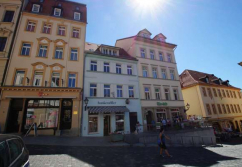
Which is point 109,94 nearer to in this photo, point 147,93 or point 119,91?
point 119,91

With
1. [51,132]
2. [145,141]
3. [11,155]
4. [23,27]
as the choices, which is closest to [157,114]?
[145,141]

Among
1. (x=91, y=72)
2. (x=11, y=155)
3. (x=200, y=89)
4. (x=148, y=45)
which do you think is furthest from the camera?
(x=200, y=89)

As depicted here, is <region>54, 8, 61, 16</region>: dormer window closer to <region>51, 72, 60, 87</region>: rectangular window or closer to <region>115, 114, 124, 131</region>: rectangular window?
<region>51, 72, 60, 87</region>: rectangular window

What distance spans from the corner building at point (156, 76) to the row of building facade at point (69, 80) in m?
0.17

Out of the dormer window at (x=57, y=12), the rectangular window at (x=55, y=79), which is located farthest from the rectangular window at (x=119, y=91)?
the dormer window at (x=57, y=12)

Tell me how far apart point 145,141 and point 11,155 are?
11.3 m

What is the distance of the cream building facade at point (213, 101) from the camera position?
26094 mm

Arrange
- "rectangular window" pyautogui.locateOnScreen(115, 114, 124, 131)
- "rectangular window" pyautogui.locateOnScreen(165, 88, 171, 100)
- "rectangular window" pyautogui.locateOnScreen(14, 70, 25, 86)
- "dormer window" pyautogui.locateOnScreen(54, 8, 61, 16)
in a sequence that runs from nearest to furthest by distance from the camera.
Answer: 1. "rectangular window" pyautogui.locateOnScreen(14, 70, 25, 86)
2. "rectangular window" pyautogui.locateOnScreen(115, 114, 124, 131)
3. "dormer window" pyautogui.locateOnScreen(54, 8, 61, 16)
4. "rectangular window" pyautogui.locateOnScreen(165, 88, 171, 100)

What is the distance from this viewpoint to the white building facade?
15.9 metres

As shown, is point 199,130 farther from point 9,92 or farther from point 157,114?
point 9,92

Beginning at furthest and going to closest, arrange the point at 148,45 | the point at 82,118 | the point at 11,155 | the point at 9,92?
the point at 148,45 → the point at 82,118 → the point at 9,92 → the point at 11,155

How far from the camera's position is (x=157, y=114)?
20.1m

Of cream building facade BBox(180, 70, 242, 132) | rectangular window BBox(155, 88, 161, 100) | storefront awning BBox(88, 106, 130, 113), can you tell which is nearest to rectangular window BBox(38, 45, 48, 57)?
storefront awning BBox(88, 106, 130, 113)

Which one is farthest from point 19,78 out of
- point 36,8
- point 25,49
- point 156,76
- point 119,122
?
point 156,76
